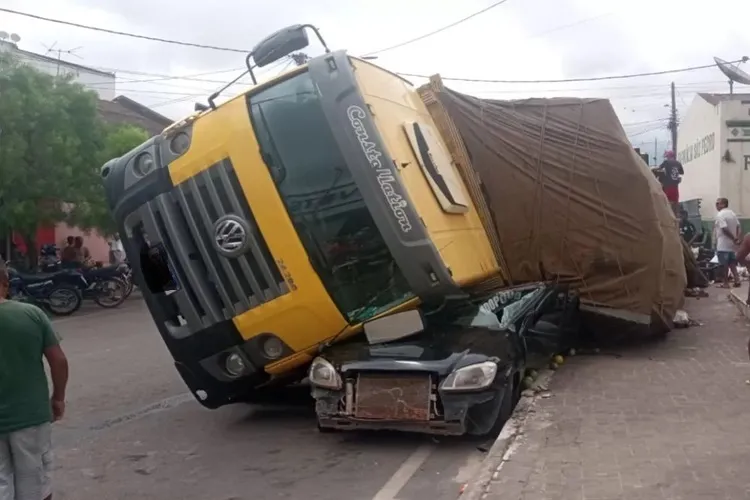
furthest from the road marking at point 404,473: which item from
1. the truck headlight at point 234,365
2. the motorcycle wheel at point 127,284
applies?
the motorcycle wheel at point 127,284

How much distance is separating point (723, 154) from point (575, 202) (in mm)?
18669

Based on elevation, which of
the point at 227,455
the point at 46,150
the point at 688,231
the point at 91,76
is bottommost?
the point at 227,455

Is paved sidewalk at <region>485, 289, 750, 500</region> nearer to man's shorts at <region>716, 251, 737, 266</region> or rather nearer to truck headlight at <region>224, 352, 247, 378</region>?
truck headlight at <region>224, 352, 247, 378</region>

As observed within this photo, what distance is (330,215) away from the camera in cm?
696

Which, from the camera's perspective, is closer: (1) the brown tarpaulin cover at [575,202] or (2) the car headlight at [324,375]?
(2) the car headlight at [324,375]

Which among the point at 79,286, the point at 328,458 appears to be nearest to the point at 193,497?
the point at 328,458

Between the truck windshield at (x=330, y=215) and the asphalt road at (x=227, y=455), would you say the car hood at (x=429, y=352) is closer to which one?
the truck windshield at (x=330, y=215)

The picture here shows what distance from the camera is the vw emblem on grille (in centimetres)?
693

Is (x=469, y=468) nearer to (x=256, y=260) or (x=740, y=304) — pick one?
(x=256, y=260)

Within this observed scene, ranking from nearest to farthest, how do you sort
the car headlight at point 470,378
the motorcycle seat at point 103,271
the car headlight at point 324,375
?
the car headlight at point 470,378 < the car headlight at point 324,375 < the motorcycle seat at point 103,271

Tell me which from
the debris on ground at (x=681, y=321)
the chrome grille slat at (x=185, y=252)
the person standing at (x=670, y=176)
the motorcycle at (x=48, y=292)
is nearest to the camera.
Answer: the chrome grille slat at (x=185, y=252)

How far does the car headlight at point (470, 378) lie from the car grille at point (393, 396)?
15cm

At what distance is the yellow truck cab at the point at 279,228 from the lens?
6.86 metres

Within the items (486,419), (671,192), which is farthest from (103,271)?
(486,419)
